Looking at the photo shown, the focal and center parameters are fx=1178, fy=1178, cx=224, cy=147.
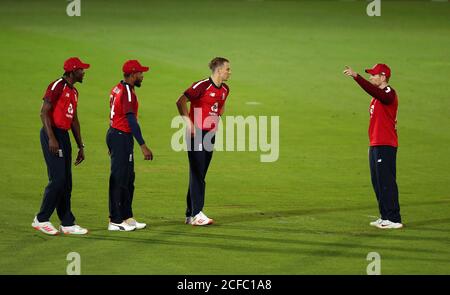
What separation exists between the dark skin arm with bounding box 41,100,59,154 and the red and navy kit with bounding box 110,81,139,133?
87 cm

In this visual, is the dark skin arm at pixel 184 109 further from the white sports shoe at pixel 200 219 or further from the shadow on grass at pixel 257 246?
the shadow on grass at pixel 257 246

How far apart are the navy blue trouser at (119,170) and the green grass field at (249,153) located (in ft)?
1.16

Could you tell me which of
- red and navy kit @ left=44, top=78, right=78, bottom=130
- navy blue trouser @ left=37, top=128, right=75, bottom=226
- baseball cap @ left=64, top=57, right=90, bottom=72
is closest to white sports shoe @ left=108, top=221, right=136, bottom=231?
navy blue trouser @ left=37, top=128, right=75, bottom=226

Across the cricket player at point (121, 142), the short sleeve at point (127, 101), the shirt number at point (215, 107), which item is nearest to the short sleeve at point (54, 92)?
the cricket player at point (121, 142)

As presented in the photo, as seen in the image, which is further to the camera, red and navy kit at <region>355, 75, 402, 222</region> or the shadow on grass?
red and navy kit at <region>355, 75, 402, 222</region>

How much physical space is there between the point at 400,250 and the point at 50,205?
4.39m

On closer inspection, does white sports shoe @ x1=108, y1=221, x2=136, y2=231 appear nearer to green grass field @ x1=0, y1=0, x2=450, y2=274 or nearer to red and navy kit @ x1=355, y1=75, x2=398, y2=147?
green grass field @ x1=0, y1=0, x2=450, y2=274

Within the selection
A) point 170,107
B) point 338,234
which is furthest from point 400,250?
point 170,107

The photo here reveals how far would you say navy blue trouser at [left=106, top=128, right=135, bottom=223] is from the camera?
15.1 m

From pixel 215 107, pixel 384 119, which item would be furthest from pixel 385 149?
pixel 215 107

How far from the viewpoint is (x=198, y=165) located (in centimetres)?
1572

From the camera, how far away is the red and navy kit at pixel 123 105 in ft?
49.0
